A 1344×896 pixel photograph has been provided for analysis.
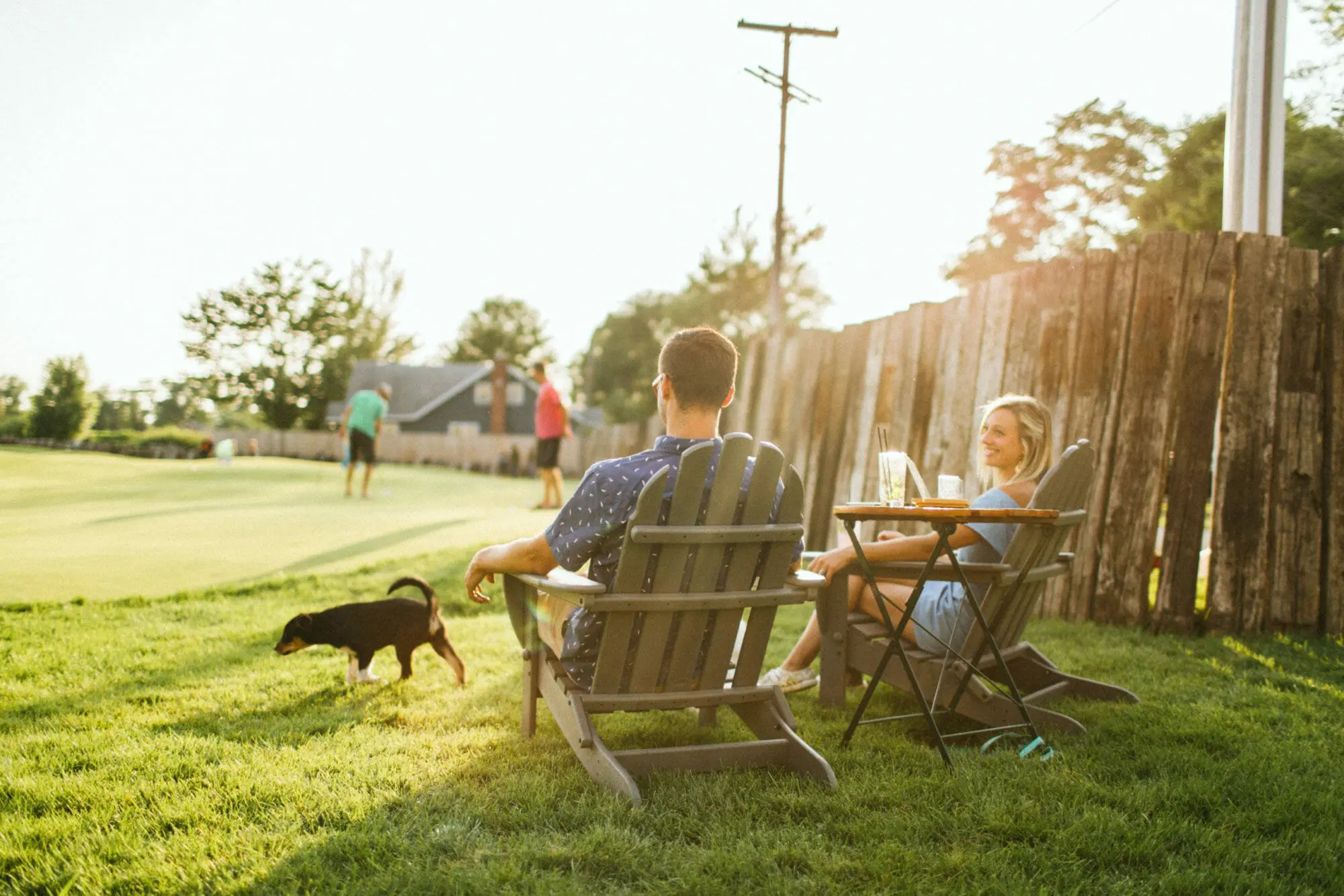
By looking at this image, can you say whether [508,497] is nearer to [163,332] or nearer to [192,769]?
[163,332]

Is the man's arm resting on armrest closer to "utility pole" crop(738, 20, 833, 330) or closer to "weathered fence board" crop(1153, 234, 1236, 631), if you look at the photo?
"weathered fence board" crop(1153, 234, 1236, 631)

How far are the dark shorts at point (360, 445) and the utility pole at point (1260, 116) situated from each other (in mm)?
11318

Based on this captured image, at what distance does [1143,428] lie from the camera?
16.7ft

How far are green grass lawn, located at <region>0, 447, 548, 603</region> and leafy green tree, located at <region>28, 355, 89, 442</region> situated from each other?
0.94 ft

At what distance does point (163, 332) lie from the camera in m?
9.30

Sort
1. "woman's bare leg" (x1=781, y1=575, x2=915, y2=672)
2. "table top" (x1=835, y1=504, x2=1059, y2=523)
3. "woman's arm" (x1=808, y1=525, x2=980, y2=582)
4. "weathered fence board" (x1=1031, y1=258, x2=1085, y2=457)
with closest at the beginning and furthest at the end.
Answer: "table top" (x1=835, y1=504, x2=1059, y2=523) < "woman's arm" (x1=808, y1=525, x2=980, y2=582) < "woman's bare leg" (x1=781, y1=575, x2=915, y2=672) < "weathered fence board" (x1=1031, y1=258, x2=1085, y2=457)

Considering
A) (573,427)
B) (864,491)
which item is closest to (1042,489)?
(864,491)

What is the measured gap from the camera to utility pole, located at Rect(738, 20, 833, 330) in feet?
48.4

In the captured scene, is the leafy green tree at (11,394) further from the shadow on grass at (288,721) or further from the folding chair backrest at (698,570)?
the folding chair backrest at (698,570)

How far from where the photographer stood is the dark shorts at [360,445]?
13.4 meters

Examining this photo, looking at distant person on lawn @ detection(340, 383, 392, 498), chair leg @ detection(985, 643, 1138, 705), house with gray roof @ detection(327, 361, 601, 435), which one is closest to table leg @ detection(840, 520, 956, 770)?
chair leg @ detection(985, 643, 1138, 705)

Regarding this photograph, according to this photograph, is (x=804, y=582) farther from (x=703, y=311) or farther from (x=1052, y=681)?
(x=703, y=311)

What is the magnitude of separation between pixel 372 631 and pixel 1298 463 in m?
4.98

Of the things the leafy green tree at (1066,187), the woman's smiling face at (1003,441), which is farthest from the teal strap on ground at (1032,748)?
the leafy green tree at (1066,187)
